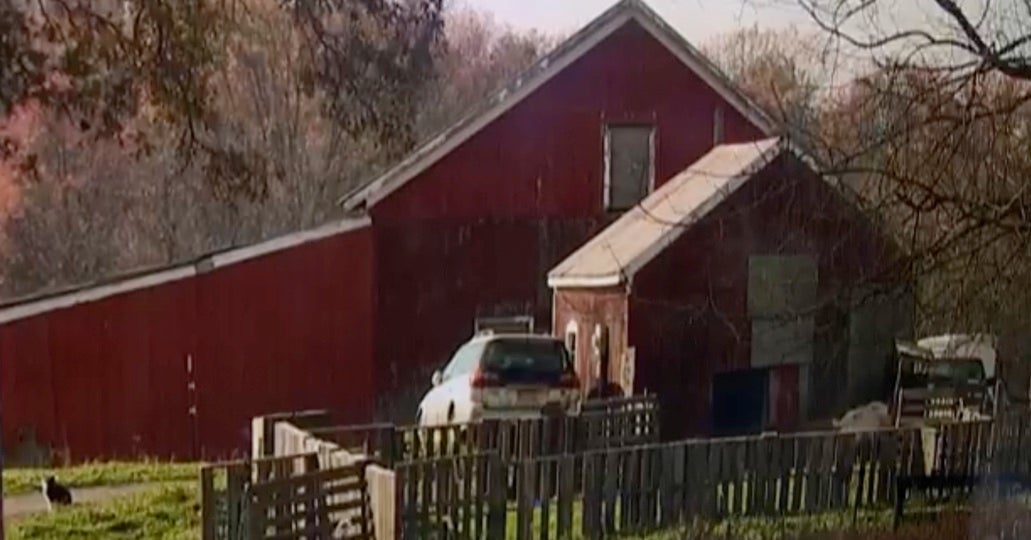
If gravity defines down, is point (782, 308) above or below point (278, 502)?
above

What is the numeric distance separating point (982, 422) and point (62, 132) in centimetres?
223

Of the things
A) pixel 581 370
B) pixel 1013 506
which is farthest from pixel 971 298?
pixel 581 370

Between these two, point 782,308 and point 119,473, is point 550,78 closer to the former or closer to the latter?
point 782,308

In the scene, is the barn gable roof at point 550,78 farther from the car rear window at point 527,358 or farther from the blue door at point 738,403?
the blue door at point 738,403

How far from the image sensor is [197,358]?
249 cm

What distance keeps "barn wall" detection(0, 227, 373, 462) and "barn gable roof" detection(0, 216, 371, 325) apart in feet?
0.06

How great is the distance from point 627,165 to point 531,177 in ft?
0.97

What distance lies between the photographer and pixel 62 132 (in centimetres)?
195

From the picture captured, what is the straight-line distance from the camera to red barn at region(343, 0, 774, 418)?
290 centimetres

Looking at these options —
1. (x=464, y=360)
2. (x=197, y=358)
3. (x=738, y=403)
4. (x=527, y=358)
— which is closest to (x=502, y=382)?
(x=527, y=358)

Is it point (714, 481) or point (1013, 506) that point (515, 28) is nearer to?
point (714, 481)

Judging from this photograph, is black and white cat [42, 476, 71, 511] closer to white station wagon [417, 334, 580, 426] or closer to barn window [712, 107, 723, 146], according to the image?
white station wagon [417, 334, 580, 426]

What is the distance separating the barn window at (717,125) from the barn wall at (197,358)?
3.48 feet

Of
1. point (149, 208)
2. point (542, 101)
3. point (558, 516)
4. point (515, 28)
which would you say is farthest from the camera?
point (542, 101)
